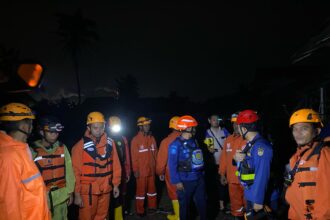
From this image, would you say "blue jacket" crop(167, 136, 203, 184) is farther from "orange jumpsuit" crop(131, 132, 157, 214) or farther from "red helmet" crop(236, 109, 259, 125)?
"orange jumpsuit" crop(131, 132, 157, 214)

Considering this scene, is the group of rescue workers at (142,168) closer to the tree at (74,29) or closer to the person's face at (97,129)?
the person's face at (97,129)

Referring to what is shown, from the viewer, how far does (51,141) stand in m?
4.61

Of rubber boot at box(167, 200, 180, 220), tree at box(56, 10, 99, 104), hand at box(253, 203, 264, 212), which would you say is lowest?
rubber boot at box(167, 200, 180, 220)

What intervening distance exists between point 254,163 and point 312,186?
1161 mm

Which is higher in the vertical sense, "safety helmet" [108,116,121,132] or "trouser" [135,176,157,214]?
"safety helmet" [108,116,121,132]

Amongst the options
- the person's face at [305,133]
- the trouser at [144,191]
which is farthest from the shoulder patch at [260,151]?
the trouser at [144,191]

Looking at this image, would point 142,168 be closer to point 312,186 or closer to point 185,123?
point 185,123

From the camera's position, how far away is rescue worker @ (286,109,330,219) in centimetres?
280

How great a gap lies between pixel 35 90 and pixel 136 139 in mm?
5126

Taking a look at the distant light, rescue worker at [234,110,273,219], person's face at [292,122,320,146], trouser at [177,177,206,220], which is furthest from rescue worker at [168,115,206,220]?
person's face at [292,122,320,146]

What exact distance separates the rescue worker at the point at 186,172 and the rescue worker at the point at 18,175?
9.00 ft

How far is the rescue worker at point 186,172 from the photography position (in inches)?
210

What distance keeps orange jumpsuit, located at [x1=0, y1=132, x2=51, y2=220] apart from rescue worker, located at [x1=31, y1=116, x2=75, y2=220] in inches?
57.3

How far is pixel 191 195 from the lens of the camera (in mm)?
5410
